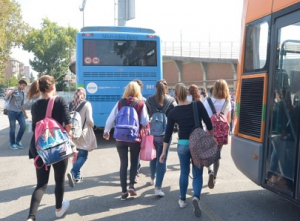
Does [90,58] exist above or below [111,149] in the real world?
above

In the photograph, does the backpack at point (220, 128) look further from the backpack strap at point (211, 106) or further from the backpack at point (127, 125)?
the backpack at point (127, 125)

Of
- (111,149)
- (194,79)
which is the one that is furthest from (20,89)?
(194,79)

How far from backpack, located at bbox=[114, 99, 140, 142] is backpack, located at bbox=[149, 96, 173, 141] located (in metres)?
0.37

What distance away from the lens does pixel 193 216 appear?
4.41 metres

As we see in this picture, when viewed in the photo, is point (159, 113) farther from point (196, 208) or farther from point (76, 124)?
point (196, 208)

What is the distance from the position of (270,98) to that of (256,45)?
847mm

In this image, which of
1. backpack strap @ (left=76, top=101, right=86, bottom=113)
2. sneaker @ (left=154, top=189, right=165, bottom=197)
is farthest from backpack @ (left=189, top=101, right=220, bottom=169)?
backpack strap @ (left=76, top=101, right=86, bottom=113)

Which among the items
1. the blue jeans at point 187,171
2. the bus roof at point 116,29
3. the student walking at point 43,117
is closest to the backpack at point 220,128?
the blue jeans at point 187,171

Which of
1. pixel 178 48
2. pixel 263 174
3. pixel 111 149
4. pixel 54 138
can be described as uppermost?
pixel 178 48

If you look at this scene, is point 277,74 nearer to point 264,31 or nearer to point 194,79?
point 264,31

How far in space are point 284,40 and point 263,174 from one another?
66.2 inches

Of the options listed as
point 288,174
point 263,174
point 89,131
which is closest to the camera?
point 288,174

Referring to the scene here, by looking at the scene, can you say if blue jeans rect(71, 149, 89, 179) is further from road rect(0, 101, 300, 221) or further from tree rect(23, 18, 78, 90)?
tree rect(23, 18, 78, 90)

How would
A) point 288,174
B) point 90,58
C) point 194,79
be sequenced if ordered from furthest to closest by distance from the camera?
point 194,79 → point 90,58 → point 288,174
